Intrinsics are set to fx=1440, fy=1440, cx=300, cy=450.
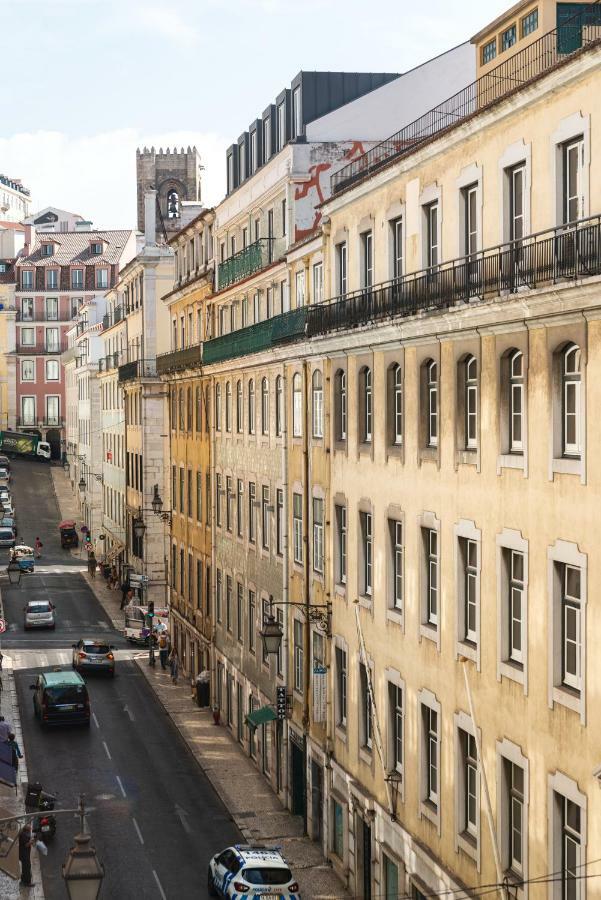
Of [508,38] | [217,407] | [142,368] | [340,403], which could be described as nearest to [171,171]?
[142,368]

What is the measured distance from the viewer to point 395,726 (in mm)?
30750

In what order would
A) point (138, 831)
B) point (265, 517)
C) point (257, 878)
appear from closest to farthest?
point (257, 878) → point (138, 831) → point (265, 517)

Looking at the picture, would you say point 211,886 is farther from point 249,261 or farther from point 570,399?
point 249,261

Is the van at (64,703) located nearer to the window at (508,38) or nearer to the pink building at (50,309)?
the window at (508,38)

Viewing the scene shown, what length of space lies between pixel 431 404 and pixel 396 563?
4.18m

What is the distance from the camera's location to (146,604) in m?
76.9

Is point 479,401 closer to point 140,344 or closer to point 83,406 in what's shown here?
point 140,344

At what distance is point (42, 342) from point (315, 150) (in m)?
107

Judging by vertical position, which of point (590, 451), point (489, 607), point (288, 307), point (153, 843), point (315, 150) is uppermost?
point (315, 150)

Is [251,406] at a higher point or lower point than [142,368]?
lower

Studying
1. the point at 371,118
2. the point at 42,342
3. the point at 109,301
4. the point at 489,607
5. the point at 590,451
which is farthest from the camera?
the point at 42,342

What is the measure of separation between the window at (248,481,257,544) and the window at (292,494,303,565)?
5.97m

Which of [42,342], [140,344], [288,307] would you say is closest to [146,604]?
[140,344]

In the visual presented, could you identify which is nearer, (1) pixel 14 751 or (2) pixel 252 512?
(1) pixel 14 751
